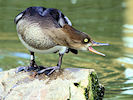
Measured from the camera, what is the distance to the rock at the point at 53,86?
Result: 15.3ft

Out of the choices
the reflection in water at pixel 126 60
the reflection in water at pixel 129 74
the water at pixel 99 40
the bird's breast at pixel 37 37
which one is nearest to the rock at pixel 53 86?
the bird's breast at pixel 37 37

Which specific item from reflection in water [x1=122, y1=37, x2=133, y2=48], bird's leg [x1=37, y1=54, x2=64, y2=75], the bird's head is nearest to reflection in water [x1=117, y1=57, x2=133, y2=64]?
reflection in water [x1=122, y1=37, x2=133, y2=48]

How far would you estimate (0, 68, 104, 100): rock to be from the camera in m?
4.65

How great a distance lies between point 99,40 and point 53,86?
4901 mm

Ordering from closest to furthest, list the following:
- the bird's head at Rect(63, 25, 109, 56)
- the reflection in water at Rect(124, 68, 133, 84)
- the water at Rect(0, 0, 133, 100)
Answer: the bird's head at Rect(63, 25, 109, 56) < the reflection in water at Rect(124, 68, 133, 84) < the water at Rect(0, 0, 133, 100)

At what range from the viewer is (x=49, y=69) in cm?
512

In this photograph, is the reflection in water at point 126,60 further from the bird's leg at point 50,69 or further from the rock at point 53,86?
the bird's leg at point 50,69

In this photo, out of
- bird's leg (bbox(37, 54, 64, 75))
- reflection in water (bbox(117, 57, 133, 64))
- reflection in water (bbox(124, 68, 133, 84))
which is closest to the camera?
bird's leg (bbox(37, 54, 64, 75))

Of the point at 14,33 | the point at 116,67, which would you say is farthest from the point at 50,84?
the point at 14,33

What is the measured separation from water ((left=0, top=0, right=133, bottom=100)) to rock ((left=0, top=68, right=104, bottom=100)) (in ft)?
3.75

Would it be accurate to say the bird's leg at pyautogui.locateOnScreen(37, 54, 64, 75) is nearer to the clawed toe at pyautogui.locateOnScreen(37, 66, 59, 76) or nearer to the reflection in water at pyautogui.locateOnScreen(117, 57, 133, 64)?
the clawed toe at pyautogui.locateOnScreen(37, 66, 59, 76)

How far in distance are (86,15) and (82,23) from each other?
1114mm

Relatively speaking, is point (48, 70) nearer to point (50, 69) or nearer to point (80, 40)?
point (50, 69)

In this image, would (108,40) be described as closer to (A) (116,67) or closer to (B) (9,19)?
(A) (116,67)
